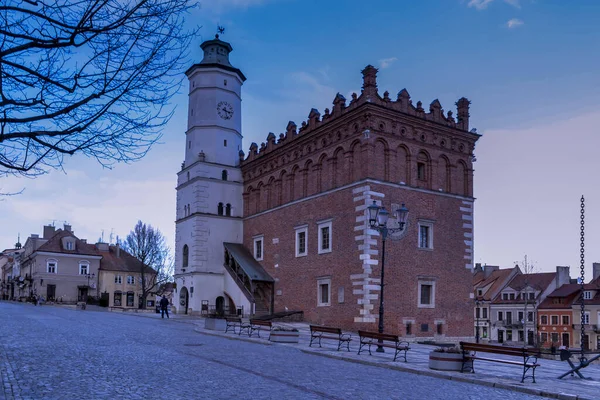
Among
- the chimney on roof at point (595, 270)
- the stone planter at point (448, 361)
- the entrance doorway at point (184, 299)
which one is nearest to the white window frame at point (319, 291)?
the entrance doorway at point (184, 299)

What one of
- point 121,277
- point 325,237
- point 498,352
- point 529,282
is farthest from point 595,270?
point 498,352

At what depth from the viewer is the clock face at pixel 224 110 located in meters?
43.6

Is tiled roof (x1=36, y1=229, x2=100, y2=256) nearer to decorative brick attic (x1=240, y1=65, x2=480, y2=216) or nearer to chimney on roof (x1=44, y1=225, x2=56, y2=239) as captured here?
chimney on roof (x1=44, y1=225, x2=56, y2=239)

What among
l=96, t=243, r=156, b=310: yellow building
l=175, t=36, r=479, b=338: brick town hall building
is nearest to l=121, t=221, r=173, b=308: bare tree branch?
l=96, t=243, r=156, b=310: yellow building

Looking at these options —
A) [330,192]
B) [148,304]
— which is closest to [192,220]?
[330,192]

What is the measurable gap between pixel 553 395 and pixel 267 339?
13.1 m

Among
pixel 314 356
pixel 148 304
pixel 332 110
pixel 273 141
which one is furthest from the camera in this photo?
pixel 148 304

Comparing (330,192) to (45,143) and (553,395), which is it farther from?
(45,143)

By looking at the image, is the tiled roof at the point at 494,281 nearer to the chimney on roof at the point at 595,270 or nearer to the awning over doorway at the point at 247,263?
the chimney on roof at the point at 595,270

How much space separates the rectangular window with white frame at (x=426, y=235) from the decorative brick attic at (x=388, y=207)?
5 centimetres

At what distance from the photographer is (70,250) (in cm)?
7025

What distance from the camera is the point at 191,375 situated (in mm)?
12320

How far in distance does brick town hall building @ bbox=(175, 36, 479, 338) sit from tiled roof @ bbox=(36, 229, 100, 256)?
3295cm

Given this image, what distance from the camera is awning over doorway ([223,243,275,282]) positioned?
123 ft
